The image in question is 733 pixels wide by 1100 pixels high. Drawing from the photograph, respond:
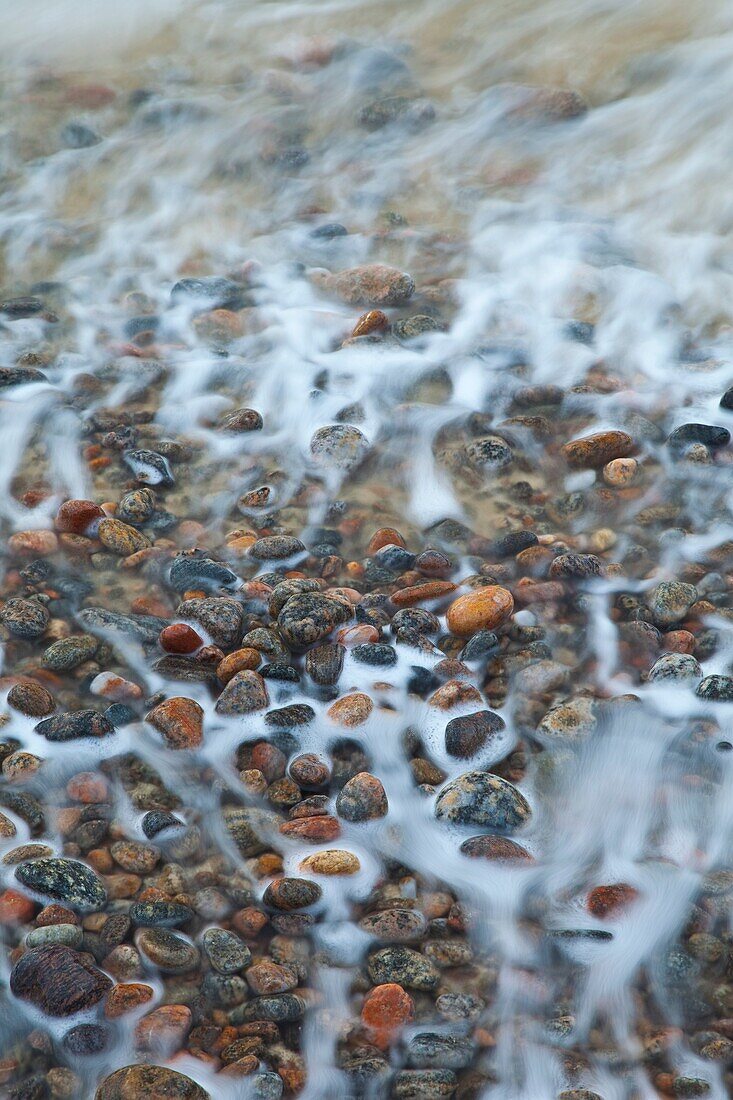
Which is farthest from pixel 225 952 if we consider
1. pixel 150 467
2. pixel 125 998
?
pixel 150 467

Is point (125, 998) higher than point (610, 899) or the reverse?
higher

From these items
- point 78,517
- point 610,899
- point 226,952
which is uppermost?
point 78,517

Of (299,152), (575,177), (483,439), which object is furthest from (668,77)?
(483,439)

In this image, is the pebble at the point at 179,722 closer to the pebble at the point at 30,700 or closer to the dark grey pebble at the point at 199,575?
the pebble at the point at 30,700

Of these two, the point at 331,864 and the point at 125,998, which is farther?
the point at 331,864

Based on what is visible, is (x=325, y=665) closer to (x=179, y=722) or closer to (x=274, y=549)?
(x=179, y=722)

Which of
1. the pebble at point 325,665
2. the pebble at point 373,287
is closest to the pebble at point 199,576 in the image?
the pebble at point 325,665

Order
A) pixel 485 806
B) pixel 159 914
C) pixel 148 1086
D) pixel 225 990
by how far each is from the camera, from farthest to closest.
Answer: pixel 485 806 → pixel 159 914 → pixel 225 990 → pixel 148 1086
